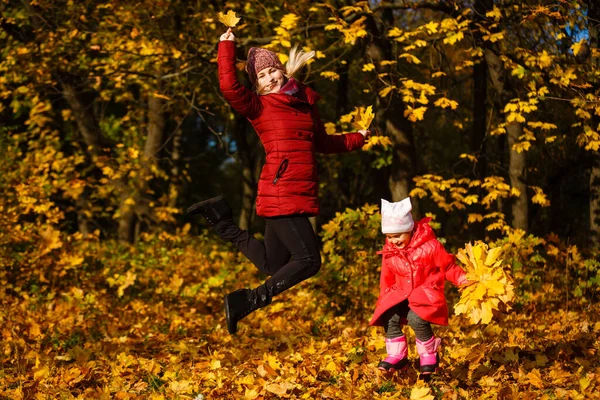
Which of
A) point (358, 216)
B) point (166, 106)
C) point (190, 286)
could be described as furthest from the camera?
point (166, 106)

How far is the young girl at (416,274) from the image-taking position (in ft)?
15.9

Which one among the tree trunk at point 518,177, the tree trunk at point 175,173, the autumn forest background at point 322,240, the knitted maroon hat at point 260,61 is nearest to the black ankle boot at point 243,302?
the autumn forest background at point 322,240

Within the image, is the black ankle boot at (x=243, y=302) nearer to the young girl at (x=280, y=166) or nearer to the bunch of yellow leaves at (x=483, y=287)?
the young girl at (x=280, y=166)

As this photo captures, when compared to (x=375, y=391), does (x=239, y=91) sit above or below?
above

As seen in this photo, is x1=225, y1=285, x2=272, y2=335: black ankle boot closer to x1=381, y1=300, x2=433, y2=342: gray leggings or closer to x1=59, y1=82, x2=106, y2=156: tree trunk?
x1=381, y1=300, x2=433, y2=342: gray leggings

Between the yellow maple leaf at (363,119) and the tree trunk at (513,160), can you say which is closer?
the yellow maple leaf at (363,119)

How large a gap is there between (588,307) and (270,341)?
3.39m

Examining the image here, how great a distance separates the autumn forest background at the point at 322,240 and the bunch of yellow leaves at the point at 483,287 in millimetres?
77

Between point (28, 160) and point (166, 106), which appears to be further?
point (166, 106)

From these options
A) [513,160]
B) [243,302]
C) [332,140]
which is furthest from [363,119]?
[513,160]

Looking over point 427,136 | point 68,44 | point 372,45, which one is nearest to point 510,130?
point 372,45

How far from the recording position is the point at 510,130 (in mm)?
9891

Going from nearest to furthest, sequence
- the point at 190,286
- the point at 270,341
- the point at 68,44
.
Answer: the point at 270,341 → the point at 190,286 → the point at 68,44

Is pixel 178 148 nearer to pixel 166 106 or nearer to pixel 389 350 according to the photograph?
pixel 166 106
